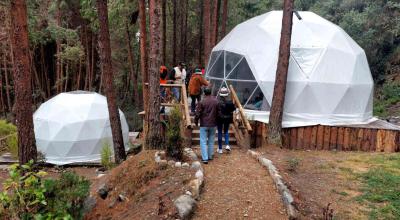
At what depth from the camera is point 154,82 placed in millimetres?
8008

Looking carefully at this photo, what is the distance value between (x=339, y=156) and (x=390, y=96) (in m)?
10.8

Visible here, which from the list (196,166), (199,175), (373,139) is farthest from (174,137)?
(373,139)

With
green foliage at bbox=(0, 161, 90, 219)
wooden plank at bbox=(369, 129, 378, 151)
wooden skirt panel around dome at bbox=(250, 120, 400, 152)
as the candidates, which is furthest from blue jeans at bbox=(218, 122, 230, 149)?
wooden plank at bbox=(369, 129, 378, 151)

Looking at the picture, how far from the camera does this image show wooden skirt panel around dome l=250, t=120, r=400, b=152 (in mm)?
11640

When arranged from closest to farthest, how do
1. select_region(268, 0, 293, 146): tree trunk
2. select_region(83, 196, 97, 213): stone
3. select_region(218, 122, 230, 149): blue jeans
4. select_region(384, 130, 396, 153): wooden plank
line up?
select_region(83, 196, 97, 213): stone < select_region(218, 122, 230, 149): blue jeans < select_region(268, 0, 293, 146): tree trunk < select_region(384, 130, 396, 153): wooden plank

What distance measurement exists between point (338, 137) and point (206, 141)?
5.80 m

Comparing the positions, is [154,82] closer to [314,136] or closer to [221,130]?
[221,130]

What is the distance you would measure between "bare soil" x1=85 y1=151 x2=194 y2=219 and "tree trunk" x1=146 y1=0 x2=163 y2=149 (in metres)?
0.50

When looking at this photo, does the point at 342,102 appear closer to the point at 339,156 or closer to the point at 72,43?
the point at 339,156

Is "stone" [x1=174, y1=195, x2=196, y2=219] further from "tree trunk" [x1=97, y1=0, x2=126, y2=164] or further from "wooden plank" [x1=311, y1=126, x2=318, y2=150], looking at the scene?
"wooden plank" [x1=311, y1=126, x2=318, y2=150]

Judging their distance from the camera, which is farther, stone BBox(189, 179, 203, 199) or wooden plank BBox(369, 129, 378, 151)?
wooden plank BBox(369, 129, 378, 151)

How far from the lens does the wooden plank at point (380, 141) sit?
11664mm

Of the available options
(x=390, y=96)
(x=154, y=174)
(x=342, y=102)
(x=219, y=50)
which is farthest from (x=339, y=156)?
(x=390, y=96)

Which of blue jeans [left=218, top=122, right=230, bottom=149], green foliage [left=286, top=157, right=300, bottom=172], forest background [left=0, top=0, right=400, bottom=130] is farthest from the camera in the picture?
forest background [left=0, top=0, right=400, bottom=130]
